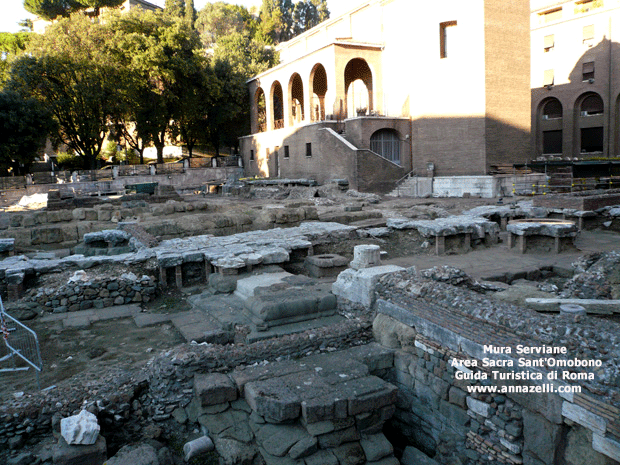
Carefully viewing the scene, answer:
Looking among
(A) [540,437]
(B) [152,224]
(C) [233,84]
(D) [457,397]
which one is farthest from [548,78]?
(A) [540,437]

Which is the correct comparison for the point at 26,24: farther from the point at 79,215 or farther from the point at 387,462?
the point at 387,462

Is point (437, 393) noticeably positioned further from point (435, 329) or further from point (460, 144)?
point (460, 144)

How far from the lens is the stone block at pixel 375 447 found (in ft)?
16.8

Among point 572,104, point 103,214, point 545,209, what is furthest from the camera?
point 572,104

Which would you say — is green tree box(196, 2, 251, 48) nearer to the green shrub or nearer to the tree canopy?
the tree canopy

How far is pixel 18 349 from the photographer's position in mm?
6949

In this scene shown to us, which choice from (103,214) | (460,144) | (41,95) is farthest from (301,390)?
(41,95)

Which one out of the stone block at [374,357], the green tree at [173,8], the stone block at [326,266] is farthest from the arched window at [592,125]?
the green tree at [173,8]

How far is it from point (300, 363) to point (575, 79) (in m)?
37.1

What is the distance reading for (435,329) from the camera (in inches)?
227

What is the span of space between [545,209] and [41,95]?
3226cm

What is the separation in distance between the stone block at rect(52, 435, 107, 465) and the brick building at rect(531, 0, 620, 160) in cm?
3627

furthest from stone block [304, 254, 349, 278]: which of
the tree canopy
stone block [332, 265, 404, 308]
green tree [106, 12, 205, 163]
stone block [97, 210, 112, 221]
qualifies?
the tree canopy

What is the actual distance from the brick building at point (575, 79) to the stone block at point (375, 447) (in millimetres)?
34493
